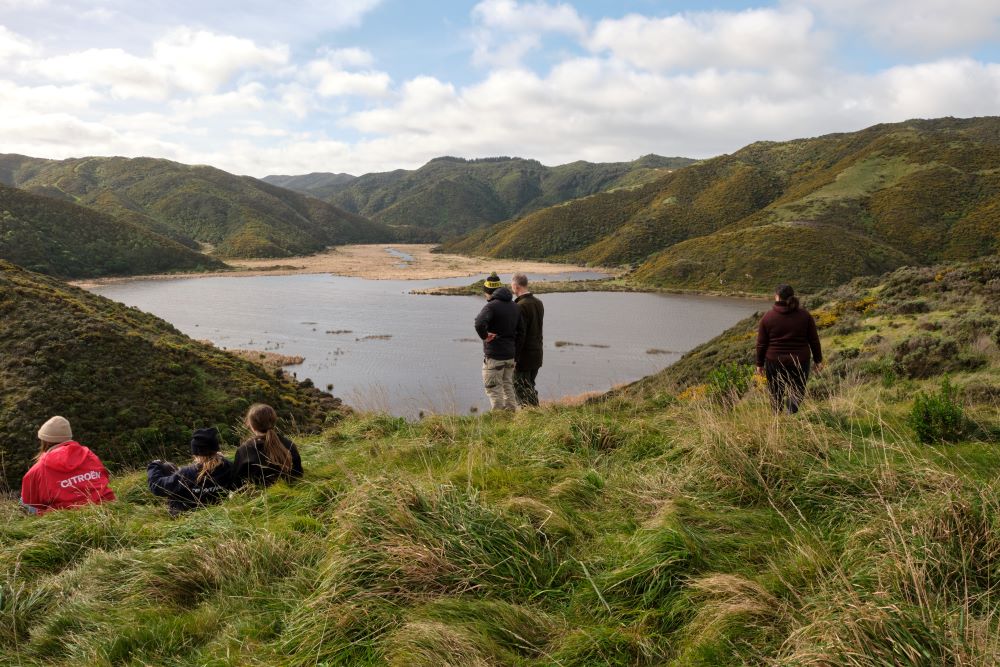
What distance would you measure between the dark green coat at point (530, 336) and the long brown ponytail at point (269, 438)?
4.11m

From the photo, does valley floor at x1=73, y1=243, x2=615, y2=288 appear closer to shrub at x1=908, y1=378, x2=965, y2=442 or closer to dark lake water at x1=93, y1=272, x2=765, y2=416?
dark lake water at x1=93, y1=272, x2=765, y2=416

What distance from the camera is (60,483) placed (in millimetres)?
5871

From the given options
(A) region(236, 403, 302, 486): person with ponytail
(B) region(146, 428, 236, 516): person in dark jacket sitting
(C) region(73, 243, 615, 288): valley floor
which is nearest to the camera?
(B) region(146, 428, 236, 516): person in dark jacket sitting

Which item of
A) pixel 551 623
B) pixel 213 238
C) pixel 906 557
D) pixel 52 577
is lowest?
pixel 52 577

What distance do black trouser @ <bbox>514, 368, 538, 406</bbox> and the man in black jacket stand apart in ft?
1.00

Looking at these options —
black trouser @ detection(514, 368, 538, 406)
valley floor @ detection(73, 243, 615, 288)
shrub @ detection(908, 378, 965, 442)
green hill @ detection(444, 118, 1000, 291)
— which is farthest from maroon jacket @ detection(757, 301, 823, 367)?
valley floor @ detection(73, 243, 615, 288)

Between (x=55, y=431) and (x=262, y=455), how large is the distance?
2.27 metres

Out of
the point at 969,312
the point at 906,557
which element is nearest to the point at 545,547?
the point at 906,557

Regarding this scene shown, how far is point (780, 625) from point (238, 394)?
19.3m

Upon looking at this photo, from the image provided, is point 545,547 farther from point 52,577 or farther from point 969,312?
point 969,312

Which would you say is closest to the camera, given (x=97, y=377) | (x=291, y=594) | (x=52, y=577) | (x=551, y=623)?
(x=551, y=623)

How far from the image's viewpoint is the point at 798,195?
87188mm

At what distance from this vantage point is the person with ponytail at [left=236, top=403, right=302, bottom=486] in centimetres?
548

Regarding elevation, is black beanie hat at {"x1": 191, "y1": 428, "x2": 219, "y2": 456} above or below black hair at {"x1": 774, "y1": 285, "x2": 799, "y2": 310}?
below
